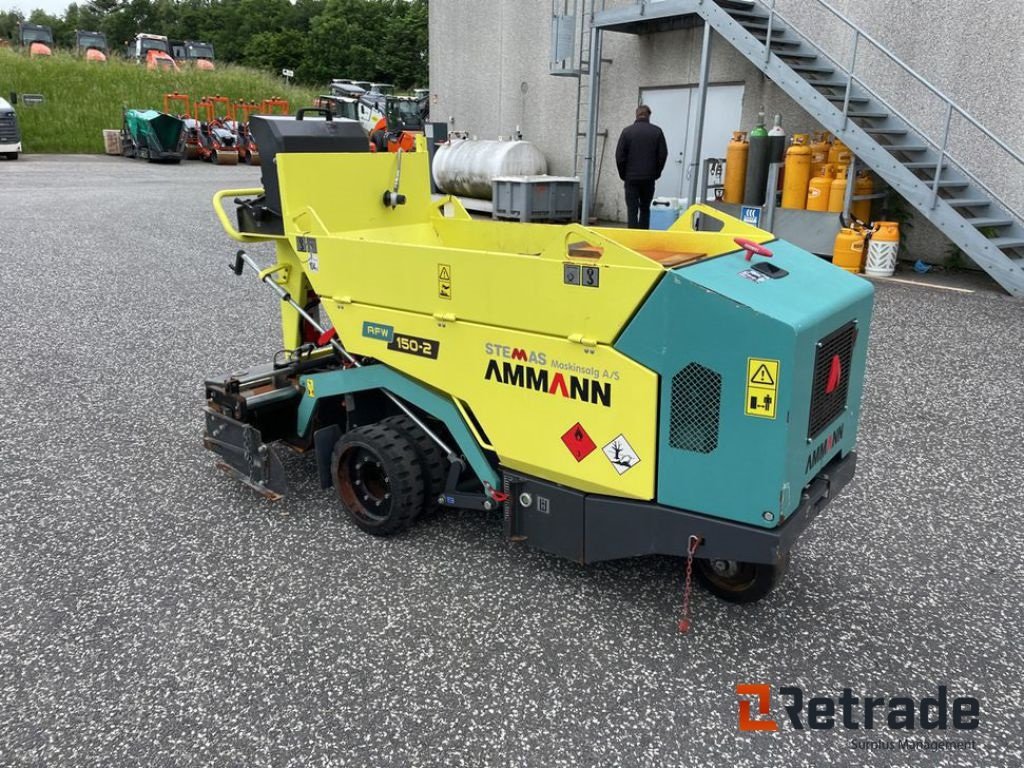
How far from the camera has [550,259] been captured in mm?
3004

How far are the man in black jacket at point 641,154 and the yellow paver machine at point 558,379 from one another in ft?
22.1

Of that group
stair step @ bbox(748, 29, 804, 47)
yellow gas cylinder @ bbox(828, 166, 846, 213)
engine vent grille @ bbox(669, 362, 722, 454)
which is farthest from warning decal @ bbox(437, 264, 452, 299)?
stair step @ bbox(748, 29, 804, 47)

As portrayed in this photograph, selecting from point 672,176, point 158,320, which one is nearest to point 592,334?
point 158,320

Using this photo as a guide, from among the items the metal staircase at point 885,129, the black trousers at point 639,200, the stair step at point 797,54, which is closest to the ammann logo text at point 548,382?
the metal staircase at point 885,129

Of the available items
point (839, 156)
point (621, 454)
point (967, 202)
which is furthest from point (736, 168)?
point (621, 454)

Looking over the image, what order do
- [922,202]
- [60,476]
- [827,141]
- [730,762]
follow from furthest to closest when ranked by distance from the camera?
[827,141]
[922,202]
[60,476]
[730,762]

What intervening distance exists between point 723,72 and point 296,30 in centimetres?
5669

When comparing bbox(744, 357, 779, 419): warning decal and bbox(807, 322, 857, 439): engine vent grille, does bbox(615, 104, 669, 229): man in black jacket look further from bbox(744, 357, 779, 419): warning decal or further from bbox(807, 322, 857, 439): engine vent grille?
bbox(744, 357, 779, 419): warning decal

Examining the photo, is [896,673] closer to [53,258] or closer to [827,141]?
[827,141]

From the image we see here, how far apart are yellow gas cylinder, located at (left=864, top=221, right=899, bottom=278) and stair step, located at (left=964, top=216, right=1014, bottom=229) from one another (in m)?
0.79

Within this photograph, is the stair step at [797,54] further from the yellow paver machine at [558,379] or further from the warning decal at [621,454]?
the warning decal at [621,454]

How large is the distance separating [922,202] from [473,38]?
34.0 feet

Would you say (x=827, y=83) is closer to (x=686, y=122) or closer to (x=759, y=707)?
(x=686, y=122)

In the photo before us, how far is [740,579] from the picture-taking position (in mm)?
3248
